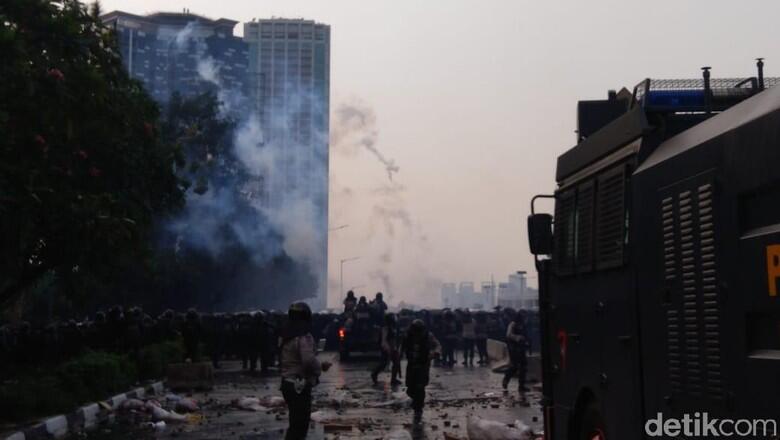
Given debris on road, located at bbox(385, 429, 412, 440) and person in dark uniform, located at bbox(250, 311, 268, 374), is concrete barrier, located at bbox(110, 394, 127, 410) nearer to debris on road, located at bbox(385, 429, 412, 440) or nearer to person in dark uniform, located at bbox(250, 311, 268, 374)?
debris on road, located at bbox(385, 429, 412, 440)

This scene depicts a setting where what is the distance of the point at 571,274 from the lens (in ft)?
21.9

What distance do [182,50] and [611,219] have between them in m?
131

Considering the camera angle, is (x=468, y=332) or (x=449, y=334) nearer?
(x=468, y=332)

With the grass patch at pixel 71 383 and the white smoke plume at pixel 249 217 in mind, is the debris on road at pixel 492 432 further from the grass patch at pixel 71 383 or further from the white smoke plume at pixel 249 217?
the white smoke plume at pixel 249 217

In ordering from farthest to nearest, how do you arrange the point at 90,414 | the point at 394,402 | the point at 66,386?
the point at 394,402 < the point at 66,386 < the point at 90,414

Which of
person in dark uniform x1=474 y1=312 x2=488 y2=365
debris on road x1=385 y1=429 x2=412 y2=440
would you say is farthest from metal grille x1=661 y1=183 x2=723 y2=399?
person in dark uniform x1=474 y1=312 x2=488 y2=365

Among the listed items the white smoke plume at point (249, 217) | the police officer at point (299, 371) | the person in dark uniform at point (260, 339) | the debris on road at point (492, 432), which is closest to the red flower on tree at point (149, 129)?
the police officer at point (299, 371)

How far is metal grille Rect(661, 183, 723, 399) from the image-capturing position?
445 centimetres

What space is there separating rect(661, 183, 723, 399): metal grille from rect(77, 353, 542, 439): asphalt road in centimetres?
724

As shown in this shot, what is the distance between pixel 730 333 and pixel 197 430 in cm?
1046

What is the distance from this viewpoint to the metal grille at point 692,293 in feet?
14.6

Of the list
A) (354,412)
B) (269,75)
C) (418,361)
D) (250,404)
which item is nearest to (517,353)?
(418,361)

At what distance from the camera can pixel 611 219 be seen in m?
5.85

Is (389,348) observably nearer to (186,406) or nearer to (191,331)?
(191,331)
